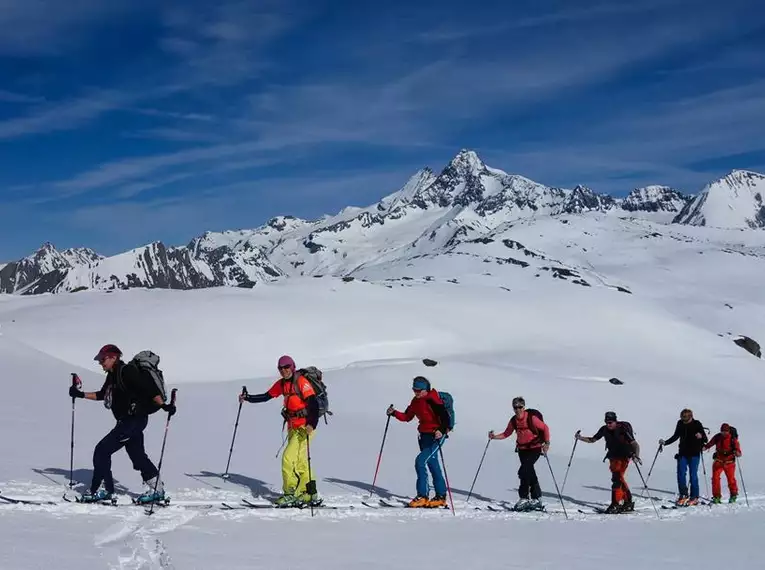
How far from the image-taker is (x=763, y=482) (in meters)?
23.0

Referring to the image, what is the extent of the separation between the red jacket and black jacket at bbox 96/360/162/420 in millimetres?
4399

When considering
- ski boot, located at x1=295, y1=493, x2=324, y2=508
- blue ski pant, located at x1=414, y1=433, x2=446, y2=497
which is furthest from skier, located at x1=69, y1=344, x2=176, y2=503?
blue ski pant, located at x1=414, y1=433, x2=446, y2=497

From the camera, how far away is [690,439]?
17.5 meters

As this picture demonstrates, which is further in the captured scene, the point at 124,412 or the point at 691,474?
the point at 691,474

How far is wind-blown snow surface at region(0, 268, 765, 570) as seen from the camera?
924 centimetres

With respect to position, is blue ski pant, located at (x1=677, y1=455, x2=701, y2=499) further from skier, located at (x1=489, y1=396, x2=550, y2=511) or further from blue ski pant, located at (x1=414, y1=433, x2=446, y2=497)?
blue ski pant, located at (x1=414, y1=433, x2=446, y2=497)

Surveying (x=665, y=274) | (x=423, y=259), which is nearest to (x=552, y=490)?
(x=423, y=259)

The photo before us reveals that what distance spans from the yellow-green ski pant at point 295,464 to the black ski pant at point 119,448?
209 centimetres

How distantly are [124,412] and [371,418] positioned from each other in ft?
58.5

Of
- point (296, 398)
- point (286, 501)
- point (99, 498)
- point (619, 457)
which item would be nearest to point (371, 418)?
point (619, 457)

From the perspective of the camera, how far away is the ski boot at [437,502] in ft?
42.4

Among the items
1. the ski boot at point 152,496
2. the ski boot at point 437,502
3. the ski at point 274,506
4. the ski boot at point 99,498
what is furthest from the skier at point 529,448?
the ski boot at point 99,498

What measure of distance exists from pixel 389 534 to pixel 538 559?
2.13 metres

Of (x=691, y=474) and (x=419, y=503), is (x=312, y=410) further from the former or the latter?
(x=691, y=474)
